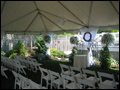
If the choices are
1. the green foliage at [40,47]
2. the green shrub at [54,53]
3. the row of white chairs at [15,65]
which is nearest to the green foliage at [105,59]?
the row of white chairs at [15,65]

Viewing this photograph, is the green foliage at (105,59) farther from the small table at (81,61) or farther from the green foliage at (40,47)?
the green foliage at (40,47)

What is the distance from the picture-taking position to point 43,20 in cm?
917

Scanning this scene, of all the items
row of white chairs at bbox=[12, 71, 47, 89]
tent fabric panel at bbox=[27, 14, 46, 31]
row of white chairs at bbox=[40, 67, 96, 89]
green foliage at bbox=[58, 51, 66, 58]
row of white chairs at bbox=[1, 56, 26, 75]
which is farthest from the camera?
green foliage at bbox=[58, 51, 66, 58]

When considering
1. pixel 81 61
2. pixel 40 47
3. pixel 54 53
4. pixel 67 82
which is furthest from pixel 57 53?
pixel 67 82

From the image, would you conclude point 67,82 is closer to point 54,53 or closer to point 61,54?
point 61,54

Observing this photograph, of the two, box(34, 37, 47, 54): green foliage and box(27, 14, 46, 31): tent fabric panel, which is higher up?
box(27, 14, 46, 31): tent fabric panel

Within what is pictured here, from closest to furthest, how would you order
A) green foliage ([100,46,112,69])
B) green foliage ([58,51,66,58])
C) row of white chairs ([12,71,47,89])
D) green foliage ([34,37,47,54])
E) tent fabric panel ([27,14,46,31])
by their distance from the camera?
row of white chairs ([12,71,47,89]) < green foliage ([100,46,112,69]) < tent fabric panel ([27,14,46,31]) < green foliage ([58,51,66,58]) < green foliage ([34,37,47,54])

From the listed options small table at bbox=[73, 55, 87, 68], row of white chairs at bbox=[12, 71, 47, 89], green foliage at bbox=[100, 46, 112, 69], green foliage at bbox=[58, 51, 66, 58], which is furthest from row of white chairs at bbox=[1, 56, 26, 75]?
green foliage at bbox=[58, 51, 66, 58]

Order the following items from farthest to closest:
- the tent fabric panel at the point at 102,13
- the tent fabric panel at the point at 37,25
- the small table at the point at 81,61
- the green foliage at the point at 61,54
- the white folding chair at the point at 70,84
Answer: the green foliage at the point at 61,54, the tent fabric panel at the point at 37,25, the small table at the point at 81,61, the tent fabric panel at the point at 102,13, the white folding chair at the point at 70,84

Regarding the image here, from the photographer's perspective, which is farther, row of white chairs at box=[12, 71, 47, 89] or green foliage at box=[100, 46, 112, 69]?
green foliage at box=[100, 46, 112, 69]

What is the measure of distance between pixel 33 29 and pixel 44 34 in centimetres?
126

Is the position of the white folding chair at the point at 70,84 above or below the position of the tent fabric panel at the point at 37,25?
below

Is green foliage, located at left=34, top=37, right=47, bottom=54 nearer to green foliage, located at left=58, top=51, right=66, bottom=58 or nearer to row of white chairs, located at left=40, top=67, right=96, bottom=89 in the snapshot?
green foliage, located at left=58, top=51, right=66, bottom=58

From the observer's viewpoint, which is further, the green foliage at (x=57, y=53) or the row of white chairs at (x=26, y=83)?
the green foliage at (x=57, y=53)
